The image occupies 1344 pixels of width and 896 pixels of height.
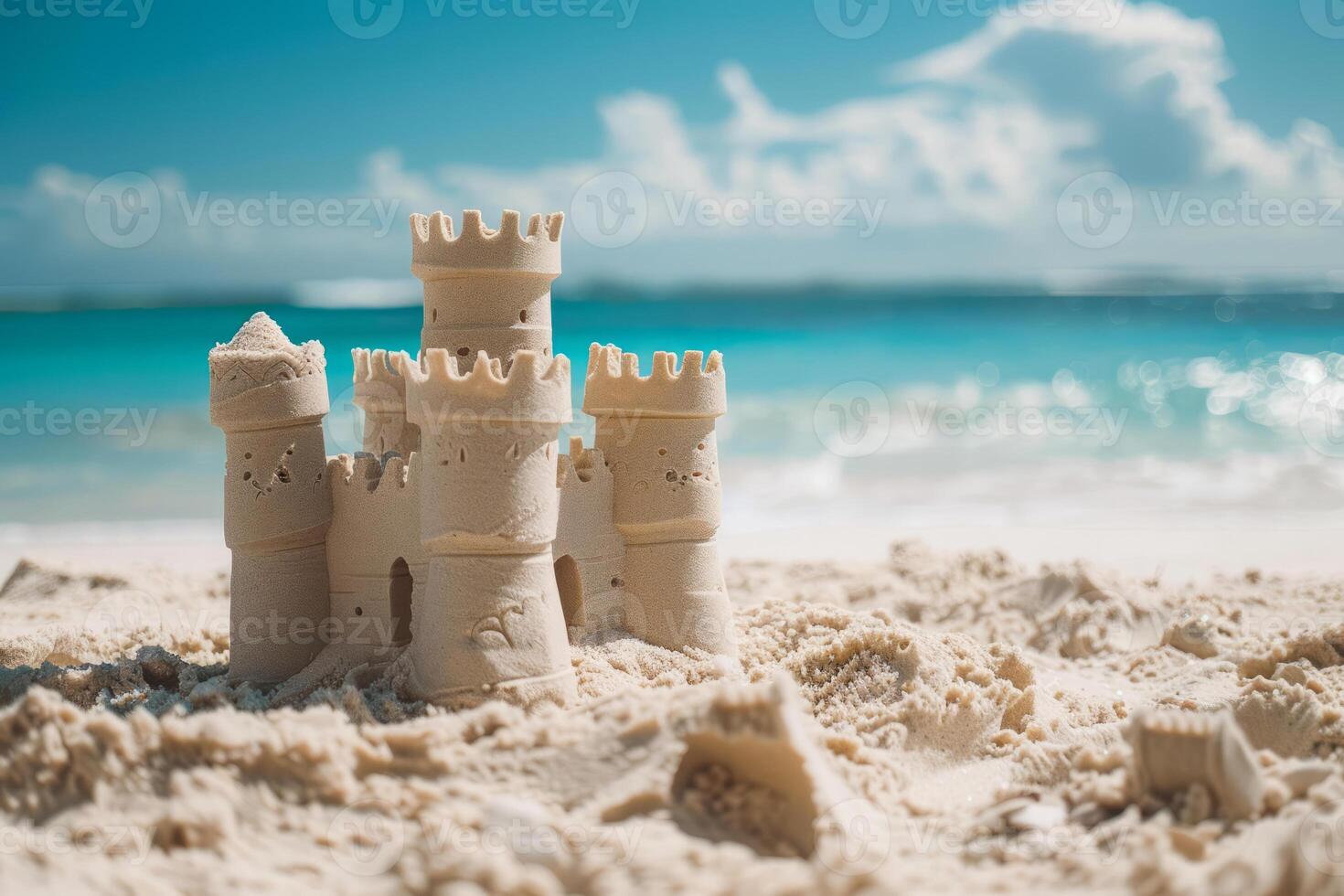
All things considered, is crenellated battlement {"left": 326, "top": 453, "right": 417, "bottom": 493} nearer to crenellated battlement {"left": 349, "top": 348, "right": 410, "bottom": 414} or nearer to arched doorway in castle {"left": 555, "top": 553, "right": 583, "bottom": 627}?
crenellated battlement {"left": 349, "top": 348, "right": 410, "bottom": 414}

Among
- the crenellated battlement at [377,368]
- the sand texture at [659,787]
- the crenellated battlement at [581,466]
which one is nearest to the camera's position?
the sand texture at [659,787]

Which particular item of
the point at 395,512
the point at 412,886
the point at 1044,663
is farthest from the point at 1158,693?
the point at 412,886

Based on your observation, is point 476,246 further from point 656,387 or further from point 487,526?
point 487,526

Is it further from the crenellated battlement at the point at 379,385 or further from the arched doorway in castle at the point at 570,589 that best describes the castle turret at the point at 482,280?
the arched doorway in castle at the point at 570,589

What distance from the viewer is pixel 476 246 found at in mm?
5844

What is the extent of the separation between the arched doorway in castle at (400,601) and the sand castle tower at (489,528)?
44 centimetres

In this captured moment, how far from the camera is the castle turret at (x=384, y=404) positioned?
6.23m

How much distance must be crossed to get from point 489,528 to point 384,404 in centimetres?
158

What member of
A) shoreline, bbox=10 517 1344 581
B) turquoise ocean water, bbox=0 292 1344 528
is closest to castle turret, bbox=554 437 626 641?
shoreline, bbox=10 517 1344 581

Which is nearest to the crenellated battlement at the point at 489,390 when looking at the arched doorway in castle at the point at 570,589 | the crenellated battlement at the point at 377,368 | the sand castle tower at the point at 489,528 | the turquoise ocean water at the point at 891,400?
the sand castle tower at the point at 489,528

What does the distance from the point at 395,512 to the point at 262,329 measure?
110 centimetres

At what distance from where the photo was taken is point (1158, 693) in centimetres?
686

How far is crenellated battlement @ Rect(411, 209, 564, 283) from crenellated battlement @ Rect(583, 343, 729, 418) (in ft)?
2.09

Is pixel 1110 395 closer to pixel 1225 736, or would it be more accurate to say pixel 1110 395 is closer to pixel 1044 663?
pixel 1044 663
